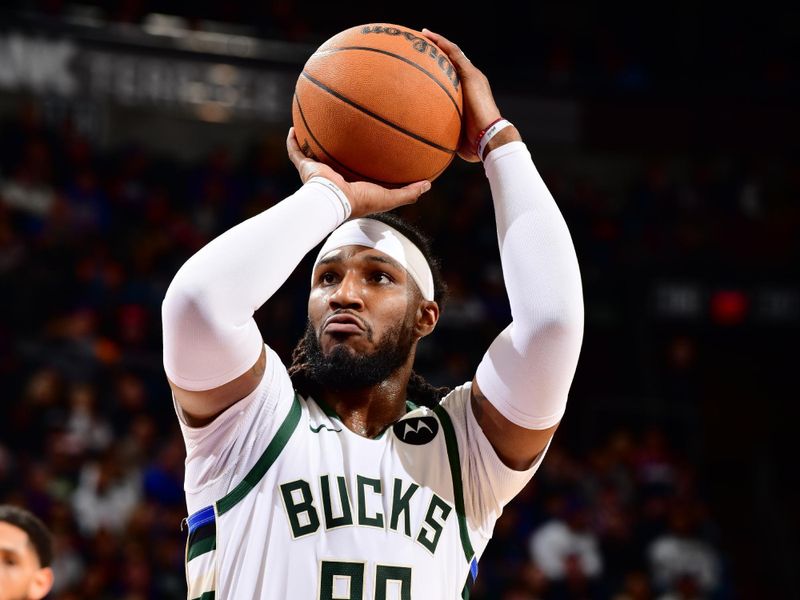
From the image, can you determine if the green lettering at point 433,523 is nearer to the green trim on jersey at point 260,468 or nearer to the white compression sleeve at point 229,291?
the green trim on jersey at point 260,468

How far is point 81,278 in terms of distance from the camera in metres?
8.71

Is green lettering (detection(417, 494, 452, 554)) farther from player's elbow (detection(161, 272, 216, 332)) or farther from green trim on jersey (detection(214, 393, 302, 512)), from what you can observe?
player's elbow (detection(161, 272, 216, 332))

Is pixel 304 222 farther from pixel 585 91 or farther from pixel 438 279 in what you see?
pixel 585 91

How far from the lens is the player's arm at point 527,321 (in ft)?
8.29

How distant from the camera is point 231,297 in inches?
92.5

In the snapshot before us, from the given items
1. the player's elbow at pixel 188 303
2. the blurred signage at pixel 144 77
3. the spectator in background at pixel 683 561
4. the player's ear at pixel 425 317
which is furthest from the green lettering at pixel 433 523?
the blurred signage at pixel 144 77

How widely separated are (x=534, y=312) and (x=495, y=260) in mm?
8371

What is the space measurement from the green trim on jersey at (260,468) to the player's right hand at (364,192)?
56cm

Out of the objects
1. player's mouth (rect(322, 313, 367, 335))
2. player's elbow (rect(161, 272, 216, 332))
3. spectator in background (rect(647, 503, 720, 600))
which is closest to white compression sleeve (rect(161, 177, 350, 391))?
player's elbow (rect(161, 272, 216, 332))

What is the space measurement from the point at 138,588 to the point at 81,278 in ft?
9.68

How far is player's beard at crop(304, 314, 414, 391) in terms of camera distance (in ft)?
8.75

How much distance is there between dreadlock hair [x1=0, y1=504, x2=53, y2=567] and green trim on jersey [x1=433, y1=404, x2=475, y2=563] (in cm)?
162

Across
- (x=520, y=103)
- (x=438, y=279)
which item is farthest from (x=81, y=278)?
(x=438, y=279)

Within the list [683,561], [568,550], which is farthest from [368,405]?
[683,561]
